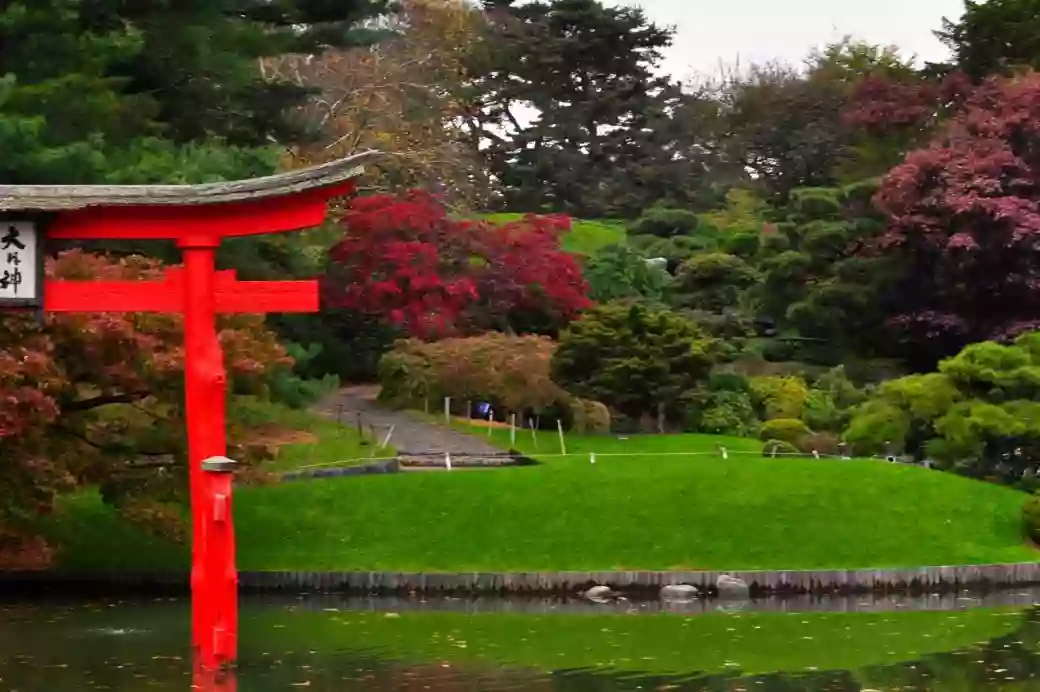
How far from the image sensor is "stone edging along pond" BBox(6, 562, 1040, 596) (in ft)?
63.9

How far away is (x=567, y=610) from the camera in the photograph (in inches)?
712

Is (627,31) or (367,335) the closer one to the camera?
(367,335)

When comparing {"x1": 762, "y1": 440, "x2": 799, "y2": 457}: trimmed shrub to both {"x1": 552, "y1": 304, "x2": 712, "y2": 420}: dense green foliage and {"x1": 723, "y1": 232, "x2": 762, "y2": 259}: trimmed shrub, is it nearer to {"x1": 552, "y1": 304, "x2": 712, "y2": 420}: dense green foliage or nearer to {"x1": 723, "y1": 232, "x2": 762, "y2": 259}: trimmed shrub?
{"x1": 552, "y1": 304, "x2": 712, "y2": 420}: dense green foliage

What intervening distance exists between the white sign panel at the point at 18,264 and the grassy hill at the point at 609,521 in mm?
8935

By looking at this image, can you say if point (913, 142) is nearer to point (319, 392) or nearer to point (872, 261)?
point (872, 261)

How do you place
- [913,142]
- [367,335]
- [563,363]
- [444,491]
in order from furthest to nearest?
1. [913,142]
2. [367,335]
3. [563,363]
4. [444,491]

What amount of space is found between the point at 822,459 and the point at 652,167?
23.3 meters

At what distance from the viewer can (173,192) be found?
38.7 ft

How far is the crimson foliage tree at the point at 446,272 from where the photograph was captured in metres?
28.4

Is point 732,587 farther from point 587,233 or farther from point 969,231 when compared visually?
point 587,233

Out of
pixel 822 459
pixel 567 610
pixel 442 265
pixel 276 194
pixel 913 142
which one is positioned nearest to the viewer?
pixel 276 194

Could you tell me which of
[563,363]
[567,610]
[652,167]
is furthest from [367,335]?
[652,167]

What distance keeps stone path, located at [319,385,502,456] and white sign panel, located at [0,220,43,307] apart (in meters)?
13.4

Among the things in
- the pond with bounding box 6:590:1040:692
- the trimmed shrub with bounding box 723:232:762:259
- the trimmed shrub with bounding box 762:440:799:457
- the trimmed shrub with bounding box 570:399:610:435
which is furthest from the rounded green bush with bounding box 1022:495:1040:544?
the trimmed shrub with bounding box 723:232:762:259
